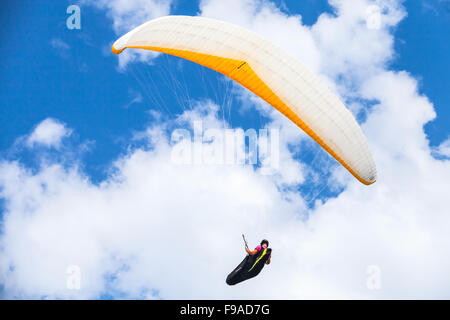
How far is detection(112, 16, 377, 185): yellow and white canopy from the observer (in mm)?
17953

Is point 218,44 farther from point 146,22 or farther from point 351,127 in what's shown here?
point 351,127

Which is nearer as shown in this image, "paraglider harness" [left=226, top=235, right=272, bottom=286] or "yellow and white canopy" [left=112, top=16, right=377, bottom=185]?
"yellow and white canopy" [left=112, top=16, right=377, bottom=185]

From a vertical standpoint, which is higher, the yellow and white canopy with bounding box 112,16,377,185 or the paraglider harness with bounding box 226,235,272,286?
the yellow and white canopy with bounding box 112,16,377,185

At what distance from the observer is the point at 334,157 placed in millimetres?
19500

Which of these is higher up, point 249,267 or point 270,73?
point 270,73

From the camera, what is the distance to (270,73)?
1866 cm

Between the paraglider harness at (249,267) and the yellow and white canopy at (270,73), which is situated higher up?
the yellow and white canopy at (270,73)

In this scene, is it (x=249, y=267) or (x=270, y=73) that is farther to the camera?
(x=249, y=267)

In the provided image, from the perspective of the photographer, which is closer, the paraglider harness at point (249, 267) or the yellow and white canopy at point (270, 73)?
the yellow and white canopy at point (270, 73)

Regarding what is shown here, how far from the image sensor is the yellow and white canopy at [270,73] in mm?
17953
